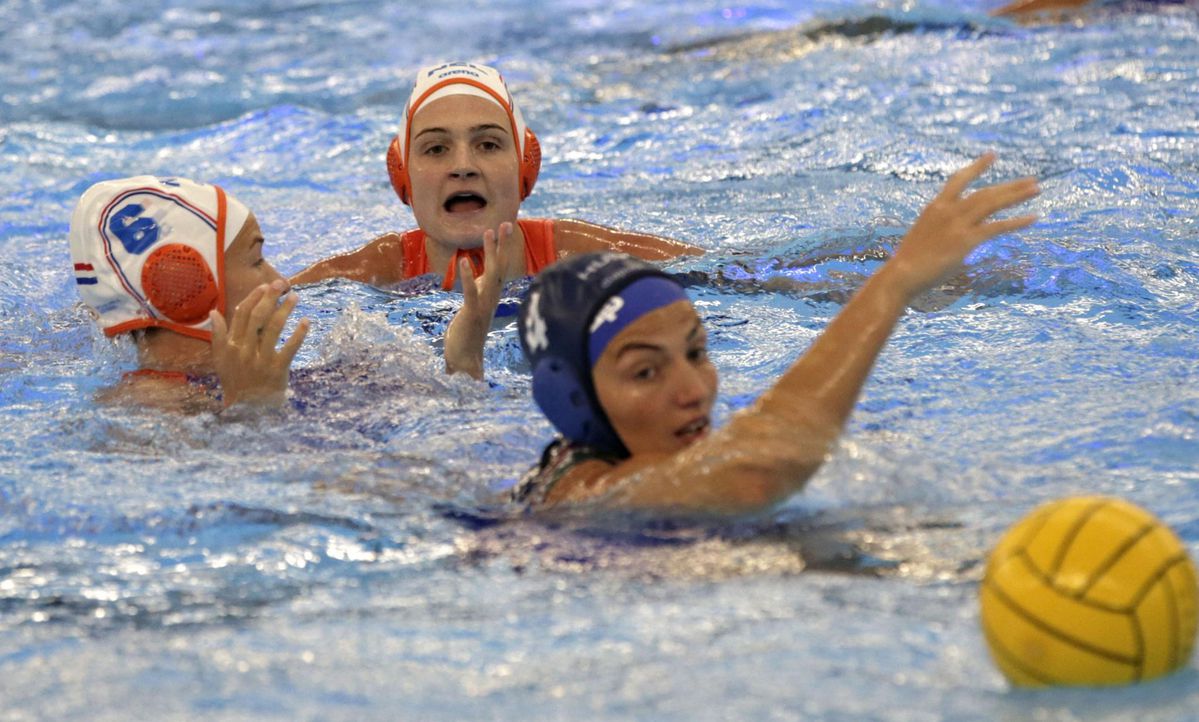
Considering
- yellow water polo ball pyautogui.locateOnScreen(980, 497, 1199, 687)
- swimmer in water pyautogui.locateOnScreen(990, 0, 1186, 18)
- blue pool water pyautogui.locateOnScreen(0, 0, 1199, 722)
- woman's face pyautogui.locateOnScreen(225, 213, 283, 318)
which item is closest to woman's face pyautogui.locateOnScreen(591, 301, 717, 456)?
blue pool water pyautogui.locateOnScreen(0, 0, 1199, 722)

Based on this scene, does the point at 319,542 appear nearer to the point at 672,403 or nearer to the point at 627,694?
the point at 672,403

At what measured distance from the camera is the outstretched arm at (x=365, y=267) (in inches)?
241

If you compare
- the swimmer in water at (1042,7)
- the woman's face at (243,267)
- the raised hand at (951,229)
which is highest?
the swimmer in water at (1042,7)

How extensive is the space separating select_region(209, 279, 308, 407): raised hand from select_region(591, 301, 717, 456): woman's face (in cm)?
115

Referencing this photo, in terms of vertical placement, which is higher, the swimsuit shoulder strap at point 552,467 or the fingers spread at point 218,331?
the fingers spread at point 218,331

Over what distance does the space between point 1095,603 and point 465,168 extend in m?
3.60

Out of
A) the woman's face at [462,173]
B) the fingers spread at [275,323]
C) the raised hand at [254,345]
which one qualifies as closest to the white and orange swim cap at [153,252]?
the raised hand at [254,345]

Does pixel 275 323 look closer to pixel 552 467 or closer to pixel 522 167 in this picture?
pixel 552 467

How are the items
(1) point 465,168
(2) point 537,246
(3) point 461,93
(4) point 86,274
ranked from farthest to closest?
(2) point 537,246 → (3) point 461,93 → (1) point 465,168 → (4) point 86,274

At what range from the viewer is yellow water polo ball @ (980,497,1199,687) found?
8.20 feet

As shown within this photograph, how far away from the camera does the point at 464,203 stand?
19.0ft

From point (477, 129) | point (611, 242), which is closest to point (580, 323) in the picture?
point (477, 129)

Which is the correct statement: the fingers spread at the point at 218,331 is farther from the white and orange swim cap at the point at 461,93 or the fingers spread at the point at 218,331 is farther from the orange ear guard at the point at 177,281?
the white and orange swim cap at the point at 461,93

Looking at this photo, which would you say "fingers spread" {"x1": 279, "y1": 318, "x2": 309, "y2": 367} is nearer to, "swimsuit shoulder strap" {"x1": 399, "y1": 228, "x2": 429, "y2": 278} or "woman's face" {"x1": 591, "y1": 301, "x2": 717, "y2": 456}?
"woman's face" {"x1": 591, "y1": 301, "x2": 717, "y2": 456}
